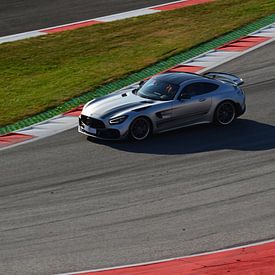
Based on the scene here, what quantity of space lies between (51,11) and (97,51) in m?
7.38

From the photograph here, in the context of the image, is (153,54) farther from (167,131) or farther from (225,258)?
(225,258)

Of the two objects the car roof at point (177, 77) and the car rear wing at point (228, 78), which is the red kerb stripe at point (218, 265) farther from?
the car rear wing at point (228, 78)

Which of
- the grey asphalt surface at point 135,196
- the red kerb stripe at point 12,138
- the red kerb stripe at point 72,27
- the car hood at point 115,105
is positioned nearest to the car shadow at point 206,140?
the grey asphalt surface at point 135,196

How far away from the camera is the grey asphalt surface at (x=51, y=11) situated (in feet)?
114

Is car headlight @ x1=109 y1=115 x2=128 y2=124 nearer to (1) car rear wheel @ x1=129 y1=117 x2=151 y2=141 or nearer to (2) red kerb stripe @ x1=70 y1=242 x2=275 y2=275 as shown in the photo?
(1) car rear wheel @ x1=129 y1=117 x2=151 y2=141

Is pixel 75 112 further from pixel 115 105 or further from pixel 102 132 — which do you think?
pixel 102 132

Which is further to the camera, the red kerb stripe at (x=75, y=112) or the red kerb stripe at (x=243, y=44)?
the red kerb stripe at (x=243, y=44)

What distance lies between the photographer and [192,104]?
2156 cm

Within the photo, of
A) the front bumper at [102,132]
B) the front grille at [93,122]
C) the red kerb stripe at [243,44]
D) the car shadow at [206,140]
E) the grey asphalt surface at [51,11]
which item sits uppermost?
the grey asphalt surface at [51,11]

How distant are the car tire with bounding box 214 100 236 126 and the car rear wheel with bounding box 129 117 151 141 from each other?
6.19 ft

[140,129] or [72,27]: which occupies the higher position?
[72,27]

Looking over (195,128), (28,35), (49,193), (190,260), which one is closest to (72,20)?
(28,35)

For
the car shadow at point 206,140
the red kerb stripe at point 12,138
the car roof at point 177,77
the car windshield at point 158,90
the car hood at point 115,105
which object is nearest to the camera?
the car shadow at point 206,140

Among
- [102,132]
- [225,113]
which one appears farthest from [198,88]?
[102,132]
